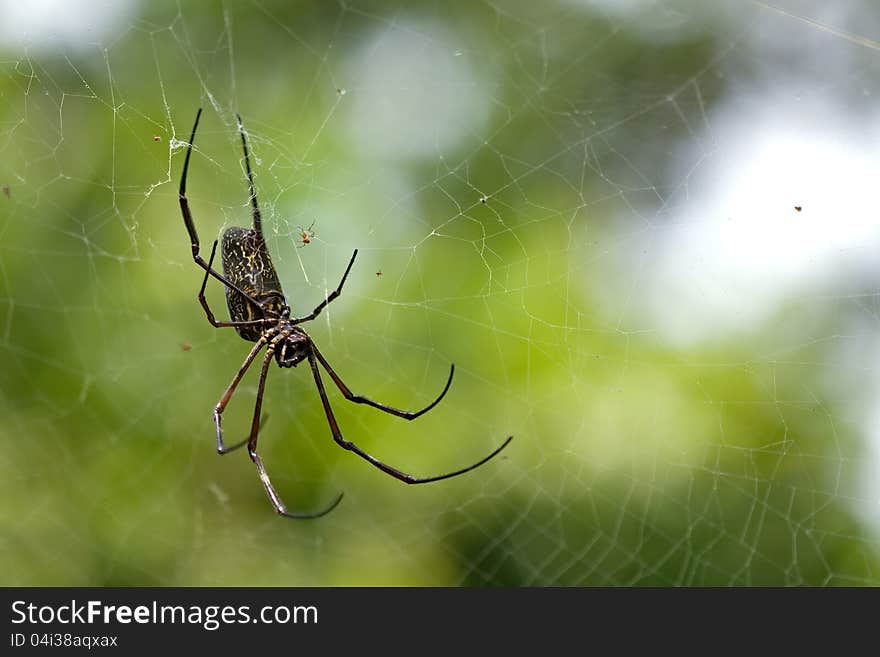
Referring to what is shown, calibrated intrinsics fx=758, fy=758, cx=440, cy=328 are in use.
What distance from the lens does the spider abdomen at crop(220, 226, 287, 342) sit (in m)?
2.53

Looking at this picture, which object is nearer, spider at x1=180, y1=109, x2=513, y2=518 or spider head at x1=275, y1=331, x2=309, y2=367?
spider at x1=180, y1=109, x2=513, y2=518

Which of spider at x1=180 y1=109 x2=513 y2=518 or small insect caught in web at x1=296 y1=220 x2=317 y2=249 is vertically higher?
small insect caught in web at x1=296 y1=220 x2=317 y2=249

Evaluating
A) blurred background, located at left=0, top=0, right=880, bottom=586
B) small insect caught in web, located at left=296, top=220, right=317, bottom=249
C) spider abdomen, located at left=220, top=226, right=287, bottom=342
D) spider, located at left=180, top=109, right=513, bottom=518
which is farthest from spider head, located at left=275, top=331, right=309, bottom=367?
blurred background, located at left=0, top=0, right=880, bottom=586

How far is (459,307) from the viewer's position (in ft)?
12.5

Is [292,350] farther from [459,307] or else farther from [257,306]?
[459,307]

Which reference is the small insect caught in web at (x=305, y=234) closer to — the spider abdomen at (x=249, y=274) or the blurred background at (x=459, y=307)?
the blurred background at (x=459, y=307)

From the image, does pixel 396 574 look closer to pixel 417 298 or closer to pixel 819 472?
pixel 417 298

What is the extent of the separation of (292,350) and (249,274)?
0.35 m

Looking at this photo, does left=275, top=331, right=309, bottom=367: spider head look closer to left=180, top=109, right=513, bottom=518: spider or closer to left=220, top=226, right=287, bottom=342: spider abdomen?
left=180, top=109, right=513, bottom=518: spider

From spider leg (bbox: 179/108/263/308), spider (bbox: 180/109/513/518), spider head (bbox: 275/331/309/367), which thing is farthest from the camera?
spider head (bbox: 275/331/309/367)

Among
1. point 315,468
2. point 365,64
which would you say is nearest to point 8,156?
point 365,64

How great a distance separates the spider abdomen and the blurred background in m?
0.50

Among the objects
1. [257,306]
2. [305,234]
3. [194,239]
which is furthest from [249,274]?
[305,234]

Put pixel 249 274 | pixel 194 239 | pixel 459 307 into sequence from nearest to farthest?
1. pixel 194 239
2. pixel 249 274
3. pixel 459 307
